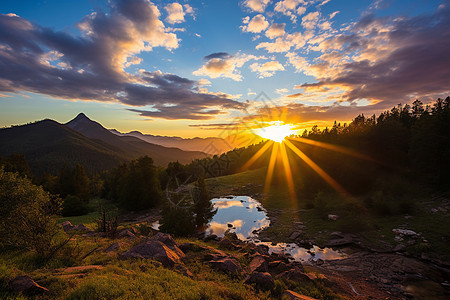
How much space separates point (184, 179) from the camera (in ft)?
360

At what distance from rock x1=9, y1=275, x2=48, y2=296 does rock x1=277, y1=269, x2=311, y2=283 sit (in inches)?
640

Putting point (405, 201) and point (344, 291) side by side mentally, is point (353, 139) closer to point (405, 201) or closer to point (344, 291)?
point (405, 201)

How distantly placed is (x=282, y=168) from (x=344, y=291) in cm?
6500

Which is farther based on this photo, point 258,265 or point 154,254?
point 258,265

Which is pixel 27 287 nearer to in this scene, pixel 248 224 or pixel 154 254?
pixel 154 254

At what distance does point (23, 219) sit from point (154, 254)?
31.4ft

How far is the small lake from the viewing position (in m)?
27.2

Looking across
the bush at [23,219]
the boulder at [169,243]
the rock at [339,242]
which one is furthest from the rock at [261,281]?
the rock at [339,242]

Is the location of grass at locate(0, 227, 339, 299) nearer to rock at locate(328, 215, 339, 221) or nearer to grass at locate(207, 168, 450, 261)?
grass at locate(207, 168, 450, 261)

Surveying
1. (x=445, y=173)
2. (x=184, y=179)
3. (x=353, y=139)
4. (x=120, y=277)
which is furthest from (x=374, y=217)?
(x=184, y=179)

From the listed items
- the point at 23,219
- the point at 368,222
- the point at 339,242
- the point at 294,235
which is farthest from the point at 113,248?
the point at 368,222

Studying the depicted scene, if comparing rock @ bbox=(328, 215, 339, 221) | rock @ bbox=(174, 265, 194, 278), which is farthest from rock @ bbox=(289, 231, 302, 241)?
rock @ bbox=(174, 265, 194, 278)

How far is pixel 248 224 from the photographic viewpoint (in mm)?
42625

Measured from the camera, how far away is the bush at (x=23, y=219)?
13406mm
